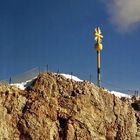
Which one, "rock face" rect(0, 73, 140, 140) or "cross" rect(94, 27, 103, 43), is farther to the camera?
"cross" rect(94, 27, 103, 43)

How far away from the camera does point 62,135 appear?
261 feet

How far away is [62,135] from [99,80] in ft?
44.5

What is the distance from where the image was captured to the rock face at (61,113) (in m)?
77.4

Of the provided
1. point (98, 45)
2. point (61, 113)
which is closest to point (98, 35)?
point (98, 45)

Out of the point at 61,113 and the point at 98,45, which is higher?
the point at 98,45

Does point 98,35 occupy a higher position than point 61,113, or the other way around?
point 98,35

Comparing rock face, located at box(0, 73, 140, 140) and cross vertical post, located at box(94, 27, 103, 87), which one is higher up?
cross vertical post, located at box(94, 27, 103, 87)

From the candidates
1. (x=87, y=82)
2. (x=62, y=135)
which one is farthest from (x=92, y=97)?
(x=62, y=135)

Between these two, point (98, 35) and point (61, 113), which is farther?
point (98, 35)

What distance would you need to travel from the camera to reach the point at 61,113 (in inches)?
3167

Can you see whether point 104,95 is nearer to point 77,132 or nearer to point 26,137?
point 77,132

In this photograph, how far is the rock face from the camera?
254 feet

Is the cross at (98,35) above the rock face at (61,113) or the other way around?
above

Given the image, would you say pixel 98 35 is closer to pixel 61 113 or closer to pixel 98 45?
pixel 98 45
